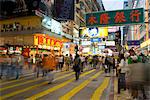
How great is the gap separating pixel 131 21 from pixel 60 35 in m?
27.9

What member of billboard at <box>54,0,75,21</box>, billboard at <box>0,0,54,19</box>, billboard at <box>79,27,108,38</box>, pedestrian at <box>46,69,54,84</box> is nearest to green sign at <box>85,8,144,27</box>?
pedestrian at <box>46,69,54,84</box>

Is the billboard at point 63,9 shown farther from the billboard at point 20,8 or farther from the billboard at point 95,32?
the billboard at point 95,32

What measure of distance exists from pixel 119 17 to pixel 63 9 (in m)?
25.6

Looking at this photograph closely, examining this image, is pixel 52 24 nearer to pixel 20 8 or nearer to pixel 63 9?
pixel 63 9

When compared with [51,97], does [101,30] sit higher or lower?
higher

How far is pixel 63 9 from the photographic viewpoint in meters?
48.6

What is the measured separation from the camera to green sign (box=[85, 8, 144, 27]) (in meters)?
23.4

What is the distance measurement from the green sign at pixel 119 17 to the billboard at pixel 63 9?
929 inches

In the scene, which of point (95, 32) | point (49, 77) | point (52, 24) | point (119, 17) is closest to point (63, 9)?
point (52, 24)

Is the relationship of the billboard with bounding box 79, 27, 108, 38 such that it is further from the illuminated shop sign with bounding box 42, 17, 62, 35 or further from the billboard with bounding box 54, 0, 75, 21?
the billboard with bounding box 54, 0, 75, 21

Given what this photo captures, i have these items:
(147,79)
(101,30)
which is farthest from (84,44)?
(147,79)

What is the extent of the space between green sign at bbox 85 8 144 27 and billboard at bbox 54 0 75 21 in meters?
23.6

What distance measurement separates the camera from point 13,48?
4103 cm

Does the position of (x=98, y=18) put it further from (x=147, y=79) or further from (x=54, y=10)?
(x=54, y=10)
